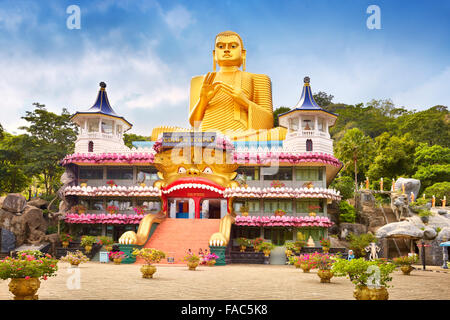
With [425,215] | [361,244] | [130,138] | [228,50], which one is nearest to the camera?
[361,244]

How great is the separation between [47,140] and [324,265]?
121 ft

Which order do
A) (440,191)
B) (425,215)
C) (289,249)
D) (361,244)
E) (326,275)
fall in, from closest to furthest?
1. (326,275)
2. (289,249)
3. (361,244)
4. (425,215)
5. (440,191)

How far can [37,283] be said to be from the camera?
37.4 ft

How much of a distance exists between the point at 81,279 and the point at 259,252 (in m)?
15.8

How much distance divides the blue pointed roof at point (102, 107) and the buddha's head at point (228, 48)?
11.9 metres

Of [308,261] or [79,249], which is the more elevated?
[308,261]

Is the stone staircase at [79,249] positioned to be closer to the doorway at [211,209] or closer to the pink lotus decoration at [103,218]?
the pink lotus decoration at [103,218]

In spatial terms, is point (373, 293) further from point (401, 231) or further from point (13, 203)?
point (13, 203)

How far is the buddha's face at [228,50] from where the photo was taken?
144 ft

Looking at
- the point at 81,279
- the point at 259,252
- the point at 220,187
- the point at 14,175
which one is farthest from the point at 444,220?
the point at 14,175

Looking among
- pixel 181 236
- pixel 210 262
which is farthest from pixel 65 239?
pixel 210 262

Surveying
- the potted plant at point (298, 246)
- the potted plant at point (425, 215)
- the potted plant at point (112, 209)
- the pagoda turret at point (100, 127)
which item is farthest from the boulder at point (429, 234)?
the pagoda turret at point (100, 127)

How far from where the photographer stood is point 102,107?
39156mm
